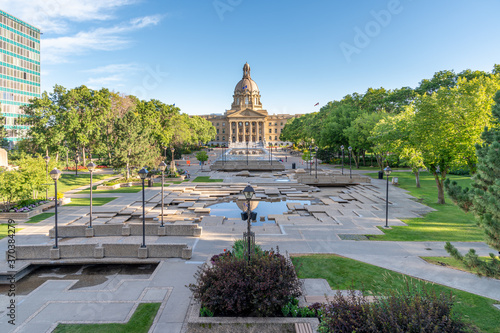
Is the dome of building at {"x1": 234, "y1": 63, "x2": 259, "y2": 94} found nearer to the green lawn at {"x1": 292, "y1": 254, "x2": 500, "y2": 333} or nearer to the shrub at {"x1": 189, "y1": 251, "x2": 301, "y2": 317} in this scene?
the green lawn at {"x1": 292, "y1": 254, "x2": 500, "y2": 333}

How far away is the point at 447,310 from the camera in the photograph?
660 cm

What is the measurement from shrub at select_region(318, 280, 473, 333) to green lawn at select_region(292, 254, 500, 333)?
1.15 meters

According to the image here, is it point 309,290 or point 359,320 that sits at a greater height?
point 359,320

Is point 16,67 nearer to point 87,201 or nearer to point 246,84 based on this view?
point 87,201

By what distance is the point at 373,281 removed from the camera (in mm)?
10789

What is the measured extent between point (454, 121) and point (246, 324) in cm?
2012

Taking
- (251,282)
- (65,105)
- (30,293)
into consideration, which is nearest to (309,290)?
(251,282)

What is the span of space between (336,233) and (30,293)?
45.4 feet

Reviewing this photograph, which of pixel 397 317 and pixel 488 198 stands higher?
pixel 488 198

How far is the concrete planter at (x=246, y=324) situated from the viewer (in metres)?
7.92

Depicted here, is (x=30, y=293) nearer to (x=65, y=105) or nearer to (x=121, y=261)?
(x=121, y=261)

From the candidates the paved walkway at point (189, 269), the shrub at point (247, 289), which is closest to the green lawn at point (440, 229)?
the paved walkway at point (189, 269)

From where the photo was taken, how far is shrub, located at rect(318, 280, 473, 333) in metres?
6.18

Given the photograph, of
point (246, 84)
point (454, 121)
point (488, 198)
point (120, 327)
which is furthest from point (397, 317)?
point (246, 84)
